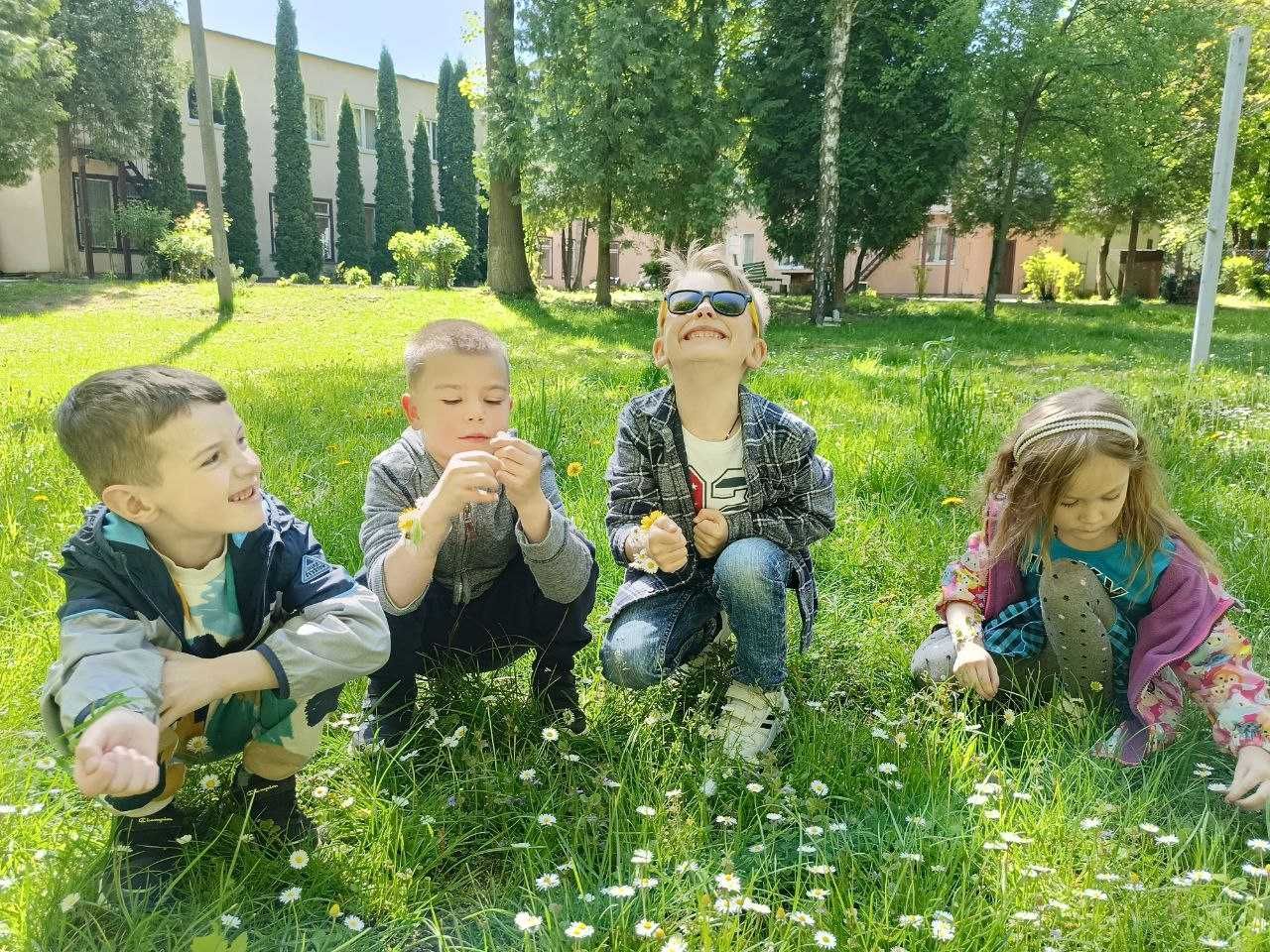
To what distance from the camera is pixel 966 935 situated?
1.46 metres

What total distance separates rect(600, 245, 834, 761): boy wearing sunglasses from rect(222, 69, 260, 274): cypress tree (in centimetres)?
2616

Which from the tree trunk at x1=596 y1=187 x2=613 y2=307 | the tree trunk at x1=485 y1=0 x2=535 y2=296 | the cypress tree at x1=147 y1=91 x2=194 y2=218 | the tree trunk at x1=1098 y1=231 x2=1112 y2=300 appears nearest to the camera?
the tree trunk at x1=485 y1=0 x2=535 y2=296

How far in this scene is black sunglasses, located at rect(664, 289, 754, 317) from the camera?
89.7 inches

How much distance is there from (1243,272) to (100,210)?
31168 millimetres

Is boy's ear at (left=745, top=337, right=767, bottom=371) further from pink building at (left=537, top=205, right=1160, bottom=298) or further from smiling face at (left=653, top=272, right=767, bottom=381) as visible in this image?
pink building at (left=537, top=205, right=1160, bottom=298)

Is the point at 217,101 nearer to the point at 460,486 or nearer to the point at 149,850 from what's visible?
the point at 460,486

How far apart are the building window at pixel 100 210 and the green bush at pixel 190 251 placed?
385 cm

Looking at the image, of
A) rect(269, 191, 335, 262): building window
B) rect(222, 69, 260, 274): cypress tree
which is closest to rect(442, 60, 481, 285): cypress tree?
rect(269, 191, 335, 262): building window

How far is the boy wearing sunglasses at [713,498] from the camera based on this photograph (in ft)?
7.13

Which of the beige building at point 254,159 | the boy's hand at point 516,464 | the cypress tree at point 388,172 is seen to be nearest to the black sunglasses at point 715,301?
the boy's hand at point 516,464

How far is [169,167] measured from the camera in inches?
909

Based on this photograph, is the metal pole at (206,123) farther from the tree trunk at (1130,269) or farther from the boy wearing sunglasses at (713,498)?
the tree trunk at (1130,269)

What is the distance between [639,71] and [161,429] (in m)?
13.7

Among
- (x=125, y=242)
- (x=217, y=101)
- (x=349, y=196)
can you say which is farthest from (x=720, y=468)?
(x=217, y=101)
